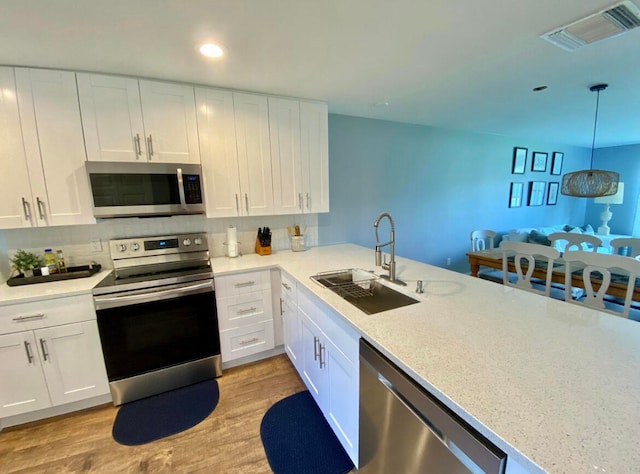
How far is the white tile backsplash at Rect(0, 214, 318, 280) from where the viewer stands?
2066 mm

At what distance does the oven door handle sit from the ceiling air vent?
8.93 feet

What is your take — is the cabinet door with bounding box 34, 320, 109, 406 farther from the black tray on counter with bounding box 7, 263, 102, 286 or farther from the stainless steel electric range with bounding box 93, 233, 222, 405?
the black tray on counter with bounding box 7, 263, 102, 286

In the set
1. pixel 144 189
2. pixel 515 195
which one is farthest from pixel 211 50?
pixel 515 195

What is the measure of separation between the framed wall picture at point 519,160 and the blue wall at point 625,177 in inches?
94.9

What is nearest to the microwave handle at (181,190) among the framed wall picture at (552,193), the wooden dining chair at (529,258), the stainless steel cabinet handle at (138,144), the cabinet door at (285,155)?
the stainless steel cabinet handle at (138,144)

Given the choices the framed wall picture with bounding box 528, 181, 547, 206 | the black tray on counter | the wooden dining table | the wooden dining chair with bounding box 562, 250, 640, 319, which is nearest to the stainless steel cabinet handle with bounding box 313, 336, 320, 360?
the black tray on counter

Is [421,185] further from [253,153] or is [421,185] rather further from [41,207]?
[41,207]

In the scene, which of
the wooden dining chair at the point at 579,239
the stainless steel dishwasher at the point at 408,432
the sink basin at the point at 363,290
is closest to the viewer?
the stainless steel dishwasher at the point at 408,432

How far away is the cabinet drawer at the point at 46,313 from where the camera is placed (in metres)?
1.68

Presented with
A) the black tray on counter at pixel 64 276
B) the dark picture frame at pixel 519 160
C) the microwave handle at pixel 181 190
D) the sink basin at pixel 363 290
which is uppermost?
the dark picture frame at pixel 519 160

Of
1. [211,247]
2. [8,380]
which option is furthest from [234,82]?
[8,380]

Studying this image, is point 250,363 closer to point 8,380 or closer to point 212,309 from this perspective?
point 212,309

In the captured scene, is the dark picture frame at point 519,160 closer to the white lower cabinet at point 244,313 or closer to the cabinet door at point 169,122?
the white lower cabinet at point 244,313

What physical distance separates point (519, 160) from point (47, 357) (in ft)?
20.6
